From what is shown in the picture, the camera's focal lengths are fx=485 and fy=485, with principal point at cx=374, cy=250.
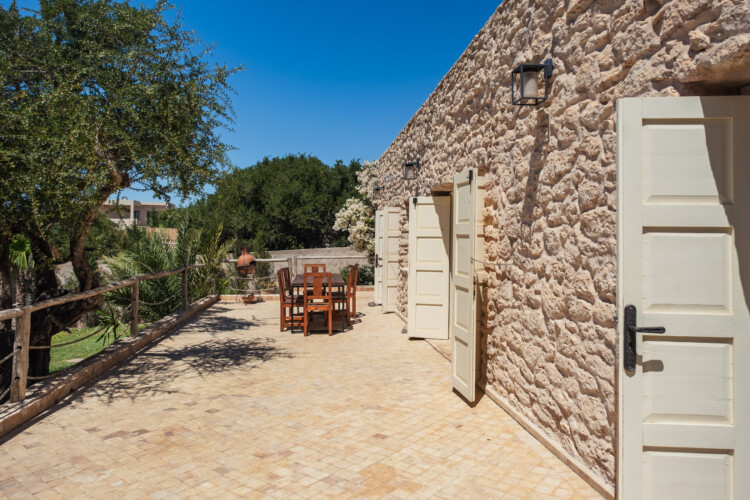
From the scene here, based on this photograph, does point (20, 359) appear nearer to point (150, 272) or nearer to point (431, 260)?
point (431, 260)

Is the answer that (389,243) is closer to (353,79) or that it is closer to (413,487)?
(413,487)

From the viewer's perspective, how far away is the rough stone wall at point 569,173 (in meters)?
2.31

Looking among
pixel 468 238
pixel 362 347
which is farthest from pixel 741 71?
pixel 362 347

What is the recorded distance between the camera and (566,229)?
3162mm

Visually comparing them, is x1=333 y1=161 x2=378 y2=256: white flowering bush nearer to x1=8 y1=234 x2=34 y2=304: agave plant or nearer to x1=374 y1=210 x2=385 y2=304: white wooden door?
x1=374 y1=210 x2=385 y2=304: white wooden door

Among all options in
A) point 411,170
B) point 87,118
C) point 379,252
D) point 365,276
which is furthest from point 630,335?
point 365,276

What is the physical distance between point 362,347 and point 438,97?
3.54m

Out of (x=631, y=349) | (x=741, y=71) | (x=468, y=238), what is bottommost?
(x=631, y=349)

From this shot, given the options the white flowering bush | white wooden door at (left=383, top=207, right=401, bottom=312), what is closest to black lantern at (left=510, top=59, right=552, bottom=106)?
white wooden door at (left=383, top=207, right=401, bottom=312)

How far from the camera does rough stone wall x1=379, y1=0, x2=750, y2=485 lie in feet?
7.57

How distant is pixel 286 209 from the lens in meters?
26.5

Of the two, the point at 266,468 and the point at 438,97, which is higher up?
the point at 438,97

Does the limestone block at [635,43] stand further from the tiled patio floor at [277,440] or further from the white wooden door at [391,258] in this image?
the white wooden door at [391,258]

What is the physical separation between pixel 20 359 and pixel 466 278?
366 centimetres
